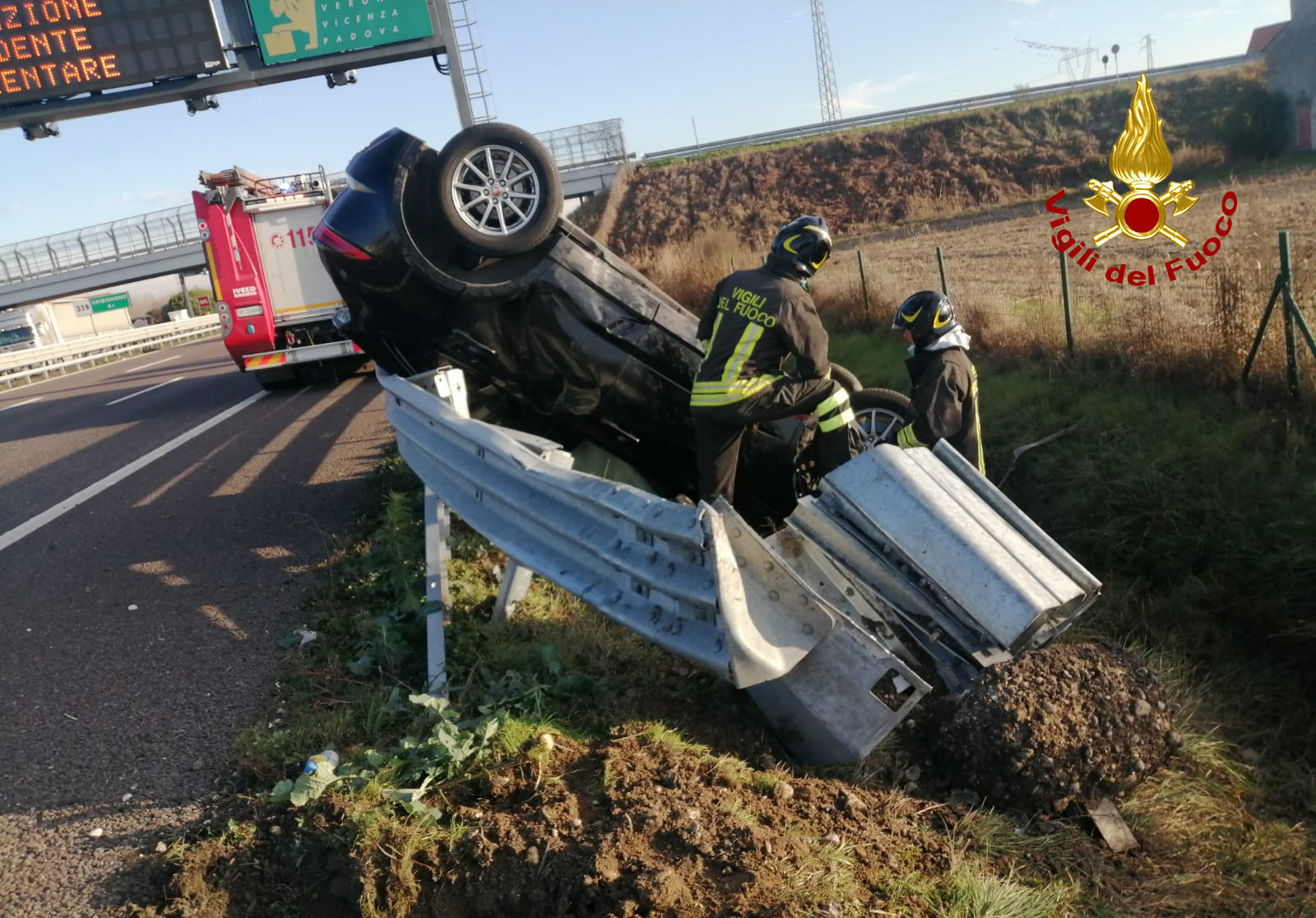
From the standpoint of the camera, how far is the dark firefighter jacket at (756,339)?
4355mm

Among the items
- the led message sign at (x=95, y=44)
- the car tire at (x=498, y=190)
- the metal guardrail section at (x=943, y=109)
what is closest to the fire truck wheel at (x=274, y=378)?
the led message sign at (x=95, y=44)

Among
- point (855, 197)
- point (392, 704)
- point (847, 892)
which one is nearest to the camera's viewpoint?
point (847, 892)

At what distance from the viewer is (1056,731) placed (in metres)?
2.64

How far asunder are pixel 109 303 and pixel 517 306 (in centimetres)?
5993

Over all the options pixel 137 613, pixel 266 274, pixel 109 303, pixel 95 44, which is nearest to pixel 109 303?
pixel 109 303

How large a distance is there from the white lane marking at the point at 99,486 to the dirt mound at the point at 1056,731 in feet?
17.1

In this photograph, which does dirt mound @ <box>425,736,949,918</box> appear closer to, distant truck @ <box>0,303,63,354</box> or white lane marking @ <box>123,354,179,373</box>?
white lane marking @ <box>123,354,179,373</box>

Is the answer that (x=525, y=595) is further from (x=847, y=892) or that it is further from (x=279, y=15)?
(x=279, y=15)

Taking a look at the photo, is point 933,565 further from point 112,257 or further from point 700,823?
point 112,257

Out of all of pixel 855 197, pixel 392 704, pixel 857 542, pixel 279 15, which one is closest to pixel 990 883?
pixel 857 542

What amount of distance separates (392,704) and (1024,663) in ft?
6.25

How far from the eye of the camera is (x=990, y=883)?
7.18ft

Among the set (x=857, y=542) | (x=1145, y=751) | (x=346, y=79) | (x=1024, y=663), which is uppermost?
(x=346, y=79)

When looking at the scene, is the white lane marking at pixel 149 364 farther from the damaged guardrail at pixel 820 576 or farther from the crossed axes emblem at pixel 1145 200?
the damaged guardrail at pixel 820 576
